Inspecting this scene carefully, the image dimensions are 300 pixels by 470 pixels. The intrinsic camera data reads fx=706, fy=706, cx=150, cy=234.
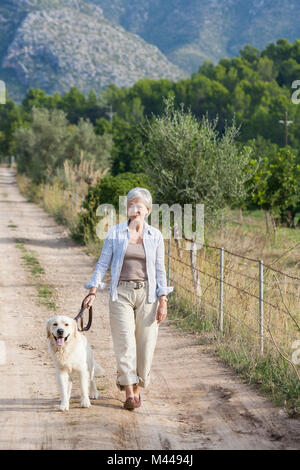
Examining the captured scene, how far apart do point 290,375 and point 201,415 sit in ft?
3.67

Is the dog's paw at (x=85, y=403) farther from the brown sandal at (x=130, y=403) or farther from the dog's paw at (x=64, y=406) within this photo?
the brown sandal at (x=130, y=403)

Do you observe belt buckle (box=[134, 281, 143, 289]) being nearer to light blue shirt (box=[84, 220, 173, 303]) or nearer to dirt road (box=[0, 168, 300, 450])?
light blue shirt (box=[84, 220, 173, 303])

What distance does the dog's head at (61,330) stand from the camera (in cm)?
586

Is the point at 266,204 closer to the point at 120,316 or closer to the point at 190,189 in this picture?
the point at 190,189

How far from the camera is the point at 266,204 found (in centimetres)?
2581

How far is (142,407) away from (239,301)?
12.7 feet

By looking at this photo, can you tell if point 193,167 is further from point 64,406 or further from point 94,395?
point 64,406

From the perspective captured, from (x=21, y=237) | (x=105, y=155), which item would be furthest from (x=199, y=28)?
(x=21, y=237)

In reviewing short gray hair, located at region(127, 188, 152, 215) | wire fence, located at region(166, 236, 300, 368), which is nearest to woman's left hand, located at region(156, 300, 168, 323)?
short gray hair, located at region(127, 188, 152, 215)

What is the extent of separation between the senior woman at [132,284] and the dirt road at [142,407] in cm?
47

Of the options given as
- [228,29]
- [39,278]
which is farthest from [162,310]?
[228,29]

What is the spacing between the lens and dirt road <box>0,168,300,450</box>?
17.8 ft

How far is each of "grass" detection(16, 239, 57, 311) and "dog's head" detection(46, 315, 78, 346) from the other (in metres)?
5.19

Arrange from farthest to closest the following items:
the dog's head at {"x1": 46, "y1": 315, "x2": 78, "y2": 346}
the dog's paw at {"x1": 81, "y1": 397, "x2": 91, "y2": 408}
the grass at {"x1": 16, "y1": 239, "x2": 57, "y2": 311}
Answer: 1. the grass at {"x1": 16, "y1": 239, "x2": 57, "y2": 311}
2. the dog's paw at {"x1": 81, "y1": 397, "x2": 91, "y2": 408}
3. the dog's head at {"x1": 46, "y1": 315, "x2": 78, "y2": 346}
